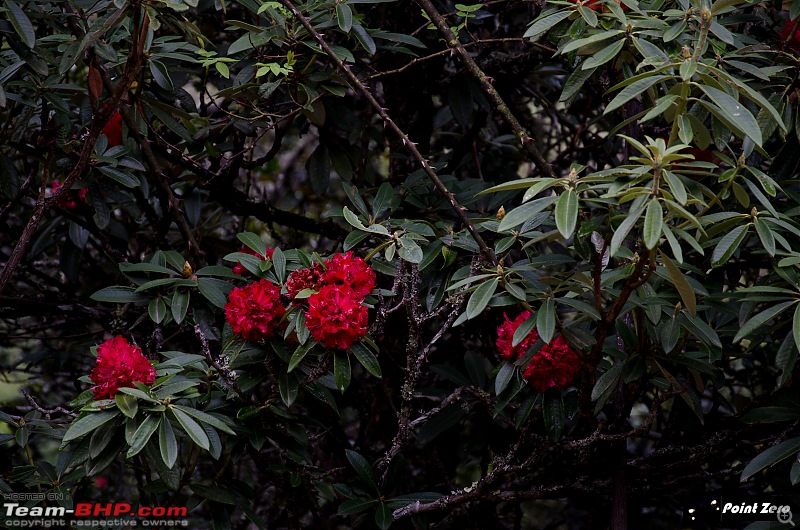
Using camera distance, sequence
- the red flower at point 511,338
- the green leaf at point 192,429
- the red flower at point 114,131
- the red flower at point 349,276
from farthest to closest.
Result: the red flower at point 114,131 → the red flower at point 511,338 → the red flower at point 349,276 → the green leaf at point 192,429

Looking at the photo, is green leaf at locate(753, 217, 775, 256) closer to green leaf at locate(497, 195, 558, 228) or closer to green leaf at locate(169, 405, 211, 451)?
green leaf at locate(497, 195, 558, 228)

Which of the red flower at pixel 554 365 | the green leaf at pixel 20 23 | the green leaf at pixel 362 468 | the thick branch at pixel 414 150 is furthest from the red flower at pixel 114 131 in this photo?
the red flower at pixel 554 365

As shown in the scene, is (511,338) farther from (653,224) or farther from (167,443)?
(167,443)

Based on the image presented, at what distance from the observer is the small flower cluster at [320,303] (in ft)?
4.60

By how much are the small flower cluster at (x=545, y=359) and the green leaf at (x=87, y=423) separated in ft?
2.69

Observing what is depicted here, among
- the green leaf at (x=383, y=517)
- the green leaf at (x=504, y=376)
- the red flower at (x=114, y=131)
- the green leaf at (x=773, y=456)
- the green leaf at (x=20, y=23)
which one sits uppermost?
the green leaf at (x=20, y=23)

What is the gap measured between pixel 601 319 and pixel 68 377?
2101 millimetres

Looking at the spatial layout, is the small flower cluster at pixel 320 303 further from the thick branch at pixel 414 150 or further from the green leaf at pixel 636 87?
the green leaf at pixel 636 87

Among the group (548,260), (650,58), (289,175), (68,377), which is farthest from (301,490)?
(289,175)

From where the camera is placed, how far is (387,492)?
71.9 inches

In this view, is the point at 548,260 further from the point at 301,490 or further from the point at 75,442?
the point at 75,442

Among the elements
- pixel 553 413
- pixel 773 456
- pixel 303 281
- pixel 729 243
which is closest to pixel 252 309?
pixel 303 281

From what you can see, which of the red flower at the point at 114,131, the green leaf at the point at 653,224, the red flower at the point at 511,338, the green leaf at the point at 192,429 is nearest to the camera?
the green leaf at the point at 653,224

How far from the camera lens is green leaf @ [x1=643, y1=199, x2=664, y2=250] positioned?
1112 millimetres
